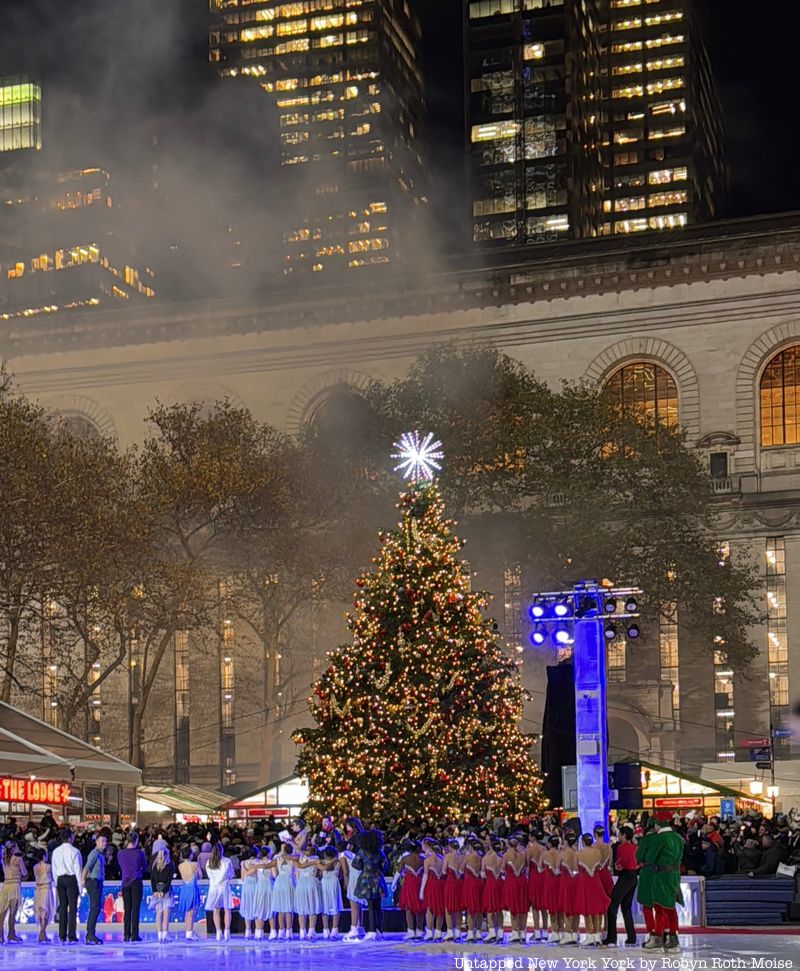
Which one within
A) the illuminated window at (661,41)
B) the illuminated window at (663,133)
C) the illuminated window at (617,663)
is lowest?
the illuminated window at (617,663)

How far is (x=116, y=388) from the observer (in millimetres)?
64938

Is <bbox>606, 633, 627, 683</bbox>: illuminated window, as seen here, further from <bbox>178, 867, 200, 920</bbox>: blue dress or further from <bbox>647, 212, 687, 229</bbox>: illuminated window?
<bbox>647, 212, 687, 229</bbox>: illuminated window

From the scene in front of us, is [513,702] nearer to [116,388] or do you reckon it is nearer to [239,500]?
[239,500]

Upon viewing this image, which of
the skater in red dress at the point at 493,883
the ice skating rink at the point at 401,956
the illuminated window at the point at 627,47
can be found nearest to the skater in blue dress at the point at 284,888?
the ice skating rink at the point at 401,956

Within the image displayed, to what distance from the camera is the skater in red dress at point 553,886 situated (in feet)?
73.3

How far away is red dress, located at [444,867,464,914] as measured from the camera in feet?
76.7

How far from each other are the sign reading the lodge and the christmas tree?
15.0ft

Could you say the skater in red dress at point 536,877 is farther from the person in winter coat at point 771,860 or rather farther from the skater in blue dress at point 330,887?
the person in winter coat at point 771,860

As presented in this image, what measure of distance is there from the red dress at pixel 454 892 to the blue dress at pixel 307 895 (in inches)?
77.6

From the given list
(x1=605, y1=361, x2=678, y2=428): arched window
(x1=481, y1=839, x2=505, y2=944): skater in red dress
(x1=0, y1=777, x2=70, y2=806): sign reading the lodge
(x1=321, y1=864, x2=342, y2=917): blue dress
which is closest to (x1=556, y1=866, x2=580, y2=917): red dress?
(x1=481, y1=839, x2=505, y2=944): skater in red dress

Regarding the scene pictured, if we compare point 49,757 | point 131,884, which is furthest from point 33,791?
point 131,884

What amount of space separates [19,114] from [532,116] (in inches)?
1540

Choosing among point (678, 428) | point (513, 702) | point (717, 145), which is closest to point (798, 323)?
point (678, 428)

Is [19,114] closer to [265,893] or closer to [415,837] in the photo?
[415,837]
